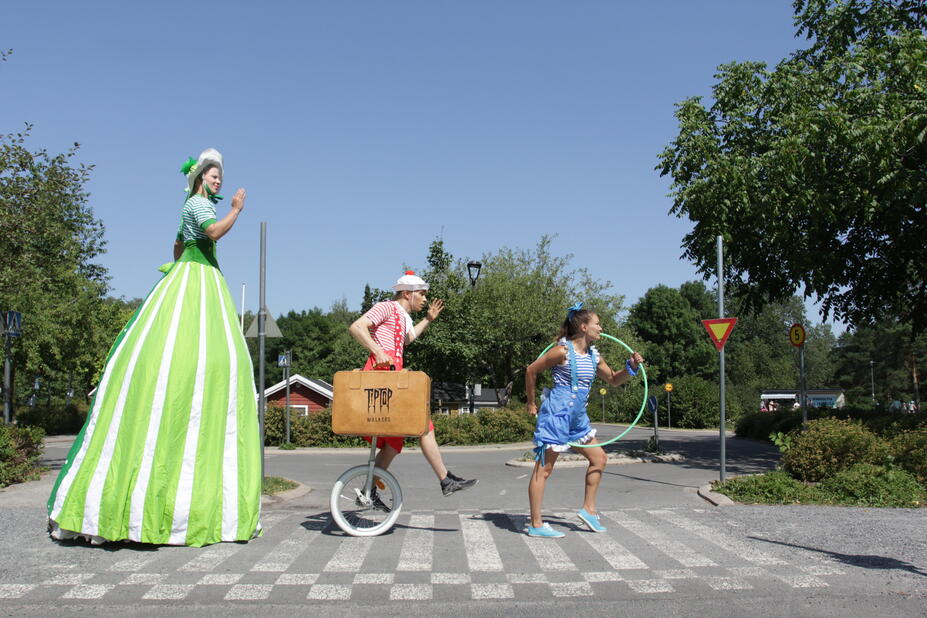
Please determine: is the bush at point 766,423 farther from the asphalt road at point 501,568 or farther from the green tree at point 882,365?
the green tree at point 882,365

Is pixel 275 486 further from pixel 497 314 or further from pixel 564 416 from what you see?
pixel 497 314

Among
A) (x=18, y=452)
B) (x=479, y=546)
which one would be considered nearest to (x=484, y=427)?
(x=18, y=452)

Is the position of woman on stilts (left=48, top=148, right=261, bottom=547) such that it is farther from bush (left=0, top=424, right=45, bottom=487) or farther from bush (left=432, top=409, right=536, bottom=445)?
bush (left=432, top=409, right=536, bottom=445)

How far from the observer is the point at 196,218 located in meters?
5.83

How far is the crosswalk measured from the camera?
421 cm

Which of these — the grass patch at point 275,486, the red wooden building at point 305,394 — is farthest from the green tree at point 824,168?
the red wooden building at point 305,394

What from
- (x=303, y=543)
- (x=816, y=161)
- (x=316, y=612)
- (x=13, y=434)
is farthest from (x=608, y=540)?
(x=816, y=161)

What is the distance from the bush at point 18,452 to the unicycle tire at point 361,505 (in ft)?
21.3

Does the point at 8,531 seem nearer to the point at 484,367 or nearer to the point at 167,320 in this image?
the point at 167,320

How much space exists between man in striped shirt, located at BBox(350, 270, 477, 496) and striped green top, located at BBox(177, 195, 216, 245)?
4.38ft

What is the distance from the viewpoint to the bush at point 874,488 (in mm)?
8852

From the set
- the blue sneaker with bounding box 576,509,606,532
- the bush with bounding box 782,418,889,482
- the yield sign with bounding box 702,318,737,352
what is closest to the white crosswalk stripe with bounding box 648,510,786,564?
the blue sneaker with bounding box 576,509,606,532

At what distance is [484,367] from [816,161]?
81.1 feet

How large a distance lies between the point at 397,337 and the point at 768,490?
5.42m
